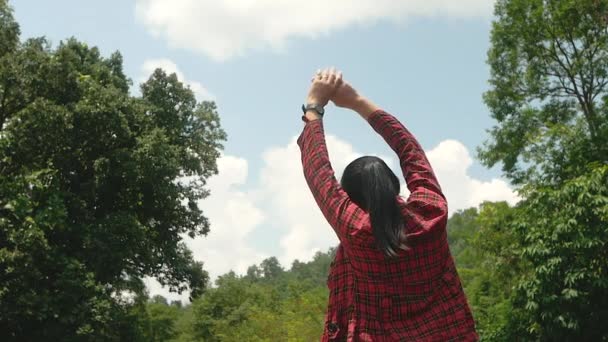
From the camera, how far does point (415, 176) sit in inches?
54.2

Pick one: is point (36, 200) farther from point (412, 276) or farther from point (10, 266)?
point (412, 276)

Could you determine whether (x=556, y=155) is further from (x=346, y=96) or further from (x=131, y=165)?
(x=346, y=96)

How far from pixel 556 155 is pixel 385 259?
47.4 feet

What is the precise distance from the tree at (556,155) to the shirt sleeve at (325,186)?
8896 millimetres

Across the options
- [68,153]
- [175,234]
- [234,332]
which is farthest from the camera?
[234,332]

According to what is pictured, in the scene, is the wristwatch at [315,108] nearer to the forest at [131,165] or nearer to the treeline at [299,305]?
the treeline at [299,305]

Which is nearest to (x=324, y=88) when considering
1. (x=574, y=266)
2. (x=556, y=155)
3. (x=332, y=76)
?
(x=332, y=76)

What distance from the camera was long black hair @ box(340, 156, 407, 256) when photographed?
1215 millimetres

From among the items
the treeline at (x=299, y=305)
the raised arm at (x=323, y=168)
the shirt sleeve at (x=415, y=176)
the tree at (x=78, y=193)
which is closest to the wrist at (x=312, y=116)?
the raised arm at (x=323, y=168)

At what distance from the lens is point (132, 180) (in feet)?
53.3

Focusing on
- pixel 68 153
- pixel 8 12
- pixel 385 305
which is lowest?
pixel 385 305

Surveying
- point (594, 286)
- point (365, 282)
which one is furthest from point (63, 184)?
point (365, 282)

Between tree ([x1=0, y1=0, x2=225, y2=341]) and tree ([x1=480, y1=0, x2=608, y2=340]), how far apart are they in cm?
880

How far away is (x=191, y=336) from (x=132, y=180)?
20006 millimetres
